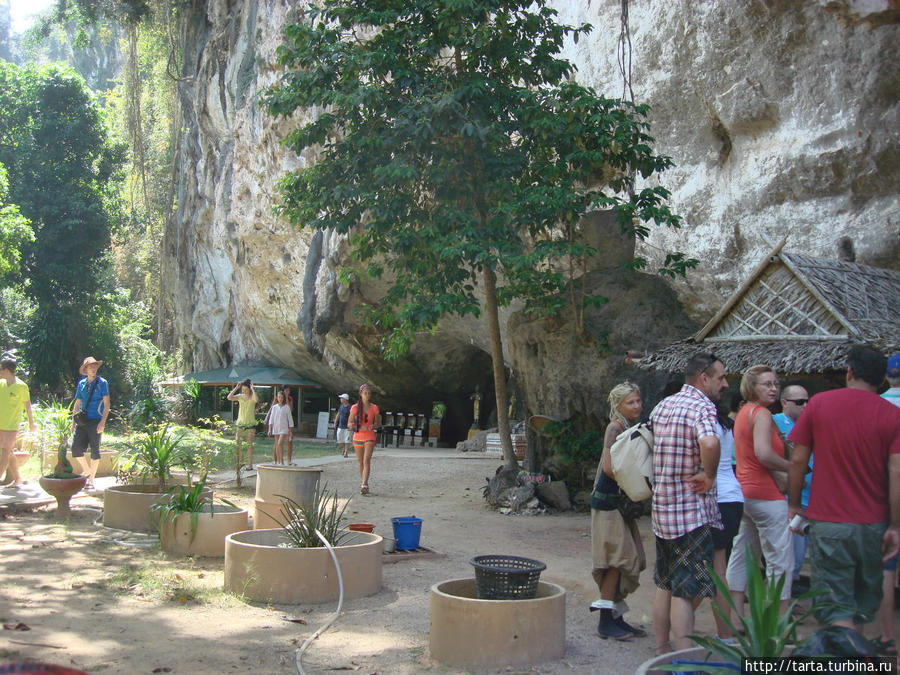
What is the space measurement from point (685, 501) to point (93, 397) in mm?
7415

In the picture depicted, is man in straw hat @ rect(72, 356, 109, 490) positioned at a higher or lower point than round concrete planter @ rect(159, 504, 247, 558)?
higher

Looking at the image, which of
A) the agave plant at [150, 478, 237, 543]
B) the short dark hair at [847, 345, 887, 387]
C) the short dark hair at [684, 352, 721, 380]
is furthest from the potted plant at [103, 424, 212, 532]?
the short dark hair at [847, 345, 887, 387]

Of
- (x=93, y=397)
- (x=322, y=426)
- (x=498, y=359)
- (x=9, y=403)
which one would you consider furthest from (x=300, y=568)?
(x=322, y=426)

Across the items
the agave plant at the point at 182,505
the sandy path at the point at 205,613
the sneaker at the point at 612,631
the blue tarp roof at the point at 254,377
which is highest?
the blue tarp roof at the point at 254,377

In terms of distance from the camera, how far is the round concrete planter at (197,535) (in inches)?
263

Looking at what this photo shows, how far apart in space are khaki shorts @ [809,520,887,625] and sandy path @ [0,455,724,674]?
3.88 ft

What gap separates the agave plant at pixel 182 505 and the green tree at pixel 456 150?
11.6 feet

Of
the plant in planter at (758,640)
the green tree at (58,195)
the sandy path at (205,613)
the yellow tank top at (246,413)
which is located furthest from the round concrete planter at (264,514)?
the green tree at (58,195)

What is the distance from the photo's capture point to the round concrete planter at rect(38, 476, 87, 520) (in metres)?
7.59

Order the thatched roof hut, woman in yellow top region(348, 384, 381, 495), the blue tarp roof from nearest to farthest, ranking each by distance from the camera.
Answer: the thatched roof hut < woman in yellow top region(348, 384, 381, 495) < the blue tarp roof

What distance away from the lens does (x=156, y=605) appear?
5.12m

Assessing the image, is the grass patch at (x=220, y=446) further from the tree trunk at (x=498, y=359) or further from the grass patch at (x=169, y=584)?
the tree trunk at (x=498, y=359)

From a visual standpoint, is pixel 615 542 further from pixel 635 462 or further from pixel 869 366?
pixel 869 366

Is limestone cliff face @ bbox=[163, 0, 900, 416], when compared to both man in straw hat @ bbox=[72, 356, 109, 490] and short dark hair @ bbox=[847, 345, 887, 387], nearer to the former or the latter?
man in straw hat @ bbox=[72, 356, 109, 490]
